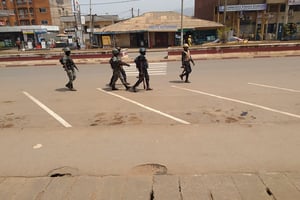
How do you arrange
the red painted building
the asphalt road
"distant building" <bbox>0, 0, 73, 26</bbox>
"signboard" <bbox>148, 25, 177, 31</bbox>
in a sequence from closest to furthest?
the asphalt road, "signboard" <bbox>148, 25, 177, 31</bbox>, the red painted building, "distant building" <bbox>0, 0, 73, 26</bbox>

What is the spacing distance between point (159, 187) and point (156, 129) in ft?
7.56

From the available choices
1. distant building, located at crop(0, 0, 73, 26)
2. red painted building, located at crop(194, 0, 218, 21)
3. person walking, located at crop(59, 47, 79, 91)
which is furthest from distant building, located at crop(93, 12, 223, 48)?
person walking, located at crop(59, 47, 79, 91)

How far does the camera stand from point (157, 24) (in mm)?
39656


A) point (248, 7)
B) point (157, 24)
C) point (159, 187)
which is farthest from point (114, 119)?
point (248, 7)

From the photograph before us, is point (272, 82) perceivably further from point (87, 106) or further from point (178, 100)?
point (87, 106)

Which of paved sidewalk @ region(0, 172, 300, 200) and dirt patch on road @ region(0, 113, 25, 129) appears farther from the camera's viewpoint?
dirt patch on road @ region(0, 113, 25, 129)

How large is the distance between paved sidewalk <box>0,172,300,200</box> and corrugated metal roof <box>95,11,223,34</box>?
120ft

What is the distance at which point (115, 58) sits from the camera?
980 centimetres

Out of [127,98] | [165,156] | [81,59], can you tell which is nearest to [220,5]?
[81,59]

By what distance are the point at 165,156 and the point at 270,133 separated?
2407mm

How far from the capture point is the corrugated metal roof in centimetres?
3888

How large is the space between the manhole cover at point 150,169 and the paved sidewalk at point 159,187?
0.66 ft

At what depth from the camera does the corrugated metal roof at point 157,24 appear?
1531 inches

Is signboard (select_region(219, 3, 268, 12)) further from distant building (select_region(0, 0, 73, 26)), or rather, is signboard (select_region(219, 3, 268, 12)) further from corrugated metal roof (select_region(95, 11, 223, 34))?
distant building (select_region(0, 0, 73, 26))
